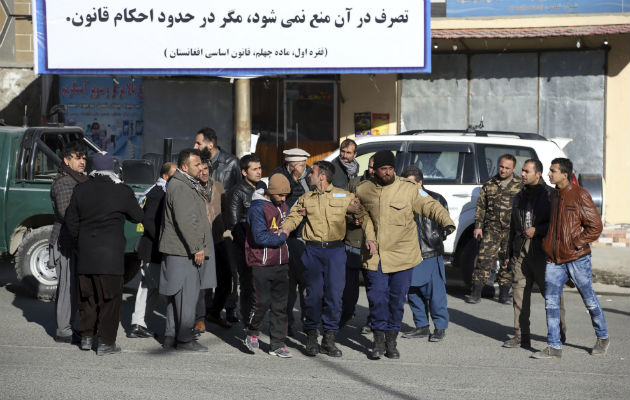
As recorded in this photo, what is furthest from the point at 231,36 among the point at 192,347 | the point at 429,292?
the point at 192,347

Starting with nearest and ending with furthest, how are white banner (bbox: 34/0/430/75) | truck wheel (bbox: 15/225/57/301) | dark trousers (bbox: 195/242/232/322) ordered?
1. dark trousers (bbox: 195/242/232/322)
2. truck wheel (bbox: 15/225/57/301)
3. white banner (bbox: 34/0/430/75)

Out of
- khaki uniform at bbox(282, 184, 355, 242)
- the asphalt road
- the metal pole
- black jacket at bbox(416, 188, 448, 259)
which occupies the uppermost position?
the metal pole

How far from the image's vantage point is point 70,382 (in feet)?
23.6

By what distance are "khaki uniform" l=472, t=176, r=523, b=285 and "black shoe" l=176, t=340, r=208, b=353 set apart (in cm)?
392

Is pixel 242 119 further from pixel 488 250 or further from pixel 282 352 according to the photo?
pixel 282 352

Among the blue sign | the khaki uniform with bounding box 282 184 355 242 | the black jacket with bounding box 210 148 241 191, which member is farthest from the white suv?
the blue sign

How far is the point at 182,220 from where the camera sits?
809 cm

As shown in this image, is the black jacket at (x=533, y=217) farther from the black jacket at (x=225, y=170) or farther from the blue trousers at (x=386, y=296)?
the black jacket at (x=225, y=170)

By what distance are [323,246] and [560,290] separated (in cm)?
218

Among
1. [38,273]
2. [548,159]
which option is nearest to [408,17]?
[548,159]

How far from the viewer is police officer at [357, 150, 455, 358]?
26.3ft

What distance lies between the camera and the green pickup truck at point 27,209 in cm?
1106

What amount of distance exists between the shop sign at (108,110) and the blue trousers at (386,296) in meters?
12.0

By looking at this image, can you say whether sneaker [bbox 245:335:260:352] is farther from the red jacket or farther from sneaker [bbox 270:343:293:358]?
the red jacket
